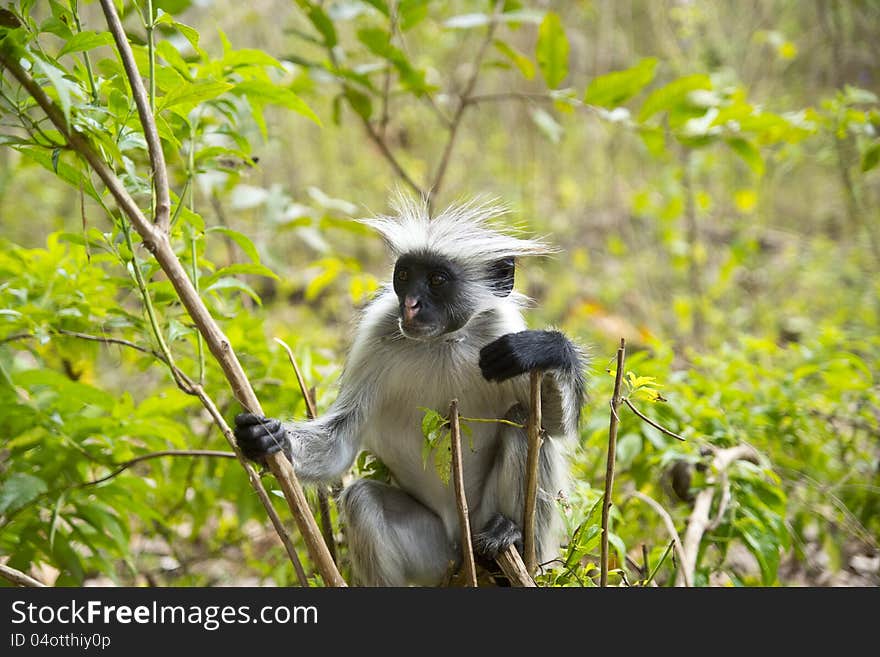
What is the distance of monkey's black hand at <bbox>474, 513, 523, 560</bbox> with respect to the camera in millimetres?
3375

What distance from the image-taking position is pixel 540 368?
3109 millimetres

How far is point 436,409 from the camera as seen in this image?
3.75 m

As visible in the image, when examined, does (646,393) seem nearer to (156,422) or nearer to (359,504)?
(359,504)

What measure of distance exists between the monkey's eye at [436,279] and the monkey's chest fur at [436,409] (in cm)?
33

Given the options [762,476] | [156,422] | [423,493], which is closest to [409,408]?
[423,493]

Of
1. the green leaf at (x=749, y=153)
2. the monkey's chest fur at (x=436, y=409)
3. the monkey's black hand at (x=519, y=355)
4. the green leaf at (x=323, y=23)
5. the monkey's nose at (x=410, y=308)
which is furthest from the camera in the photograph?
the green leaf at (x=323, y=23)

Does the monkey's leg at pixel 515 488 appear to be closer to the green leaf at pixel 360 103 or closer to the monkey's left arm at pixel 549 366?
the monkey's left arm at pixel 549 366

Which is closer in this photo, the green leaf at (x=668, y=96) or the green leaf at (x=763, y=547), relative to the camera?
the green leaf at (x=763, y=547)

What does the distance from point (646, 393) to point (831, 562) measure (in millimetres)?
2654

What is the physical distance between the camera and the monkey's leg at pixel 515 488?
3.60m

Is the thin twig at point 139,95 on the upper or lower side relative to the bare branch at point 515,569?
upper

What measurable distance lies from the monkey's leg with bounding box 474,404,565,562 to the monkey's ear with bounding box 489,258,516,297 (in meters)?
0.58

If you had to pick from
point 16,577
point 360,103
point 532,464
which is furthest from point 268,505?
point 360,103

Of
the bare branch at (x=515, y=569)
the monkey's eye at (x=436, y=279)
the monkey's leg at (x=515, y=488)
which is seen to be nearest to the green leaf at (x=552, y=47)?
the monkey's eye at (x=436, y=279)
